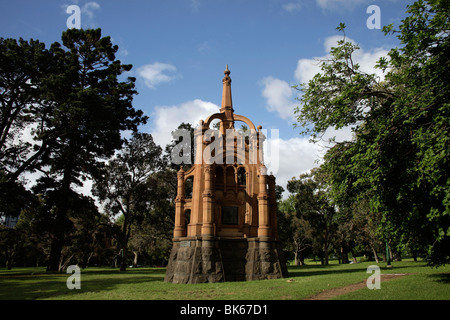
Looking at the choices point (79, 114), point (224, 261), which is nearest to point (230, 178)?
point (224, 261)

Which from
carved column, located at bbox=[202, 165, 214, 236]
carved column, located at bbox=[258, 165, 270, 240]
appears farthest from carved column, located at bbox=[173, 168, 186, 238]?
carved column, located at bbox=[258, 165, 270, 240]

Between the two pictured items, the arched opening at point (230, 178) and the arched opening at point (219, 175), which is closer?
the arched opening at point (230, 178)

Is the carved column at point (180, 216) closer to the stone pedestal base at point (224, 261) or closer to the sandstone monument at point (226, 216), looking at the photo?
the sandstone monument at point (226, 216)

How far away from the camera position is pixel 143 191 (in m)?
38.6

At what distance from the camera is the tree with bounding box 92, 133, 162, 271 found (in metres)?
38.3

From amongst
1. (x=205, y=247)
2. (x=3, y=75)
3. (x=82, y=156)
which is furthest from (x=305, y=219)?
(x=3, y=75)

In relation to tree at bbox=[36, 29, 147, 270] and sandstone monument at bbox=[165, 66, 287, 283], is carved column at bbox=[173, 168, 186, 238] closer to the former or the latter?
sandstone monument at bbox=[165, 66, 287, 283]

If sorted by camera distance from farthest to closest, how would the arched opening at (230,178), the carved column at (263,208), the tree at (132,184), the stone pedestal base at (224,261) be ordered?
the tree at (132,184), the arched opening at (230,178), the carved column at (263,208), the stone pedestal base at (224,261)

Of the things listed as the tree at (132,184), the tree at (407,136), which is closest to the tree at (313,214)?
the tree at (132,184)

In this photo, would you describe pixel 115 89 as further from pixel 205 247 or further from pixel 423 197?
pixel 423 197

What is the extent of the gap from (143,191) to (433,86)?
34.1 metres

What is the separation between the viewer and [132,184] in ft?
127

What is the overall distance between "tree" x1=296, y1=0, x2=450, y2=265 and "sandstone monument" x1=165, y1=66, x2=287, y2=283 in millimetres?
8820

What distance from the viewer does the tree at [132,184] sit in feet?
126
